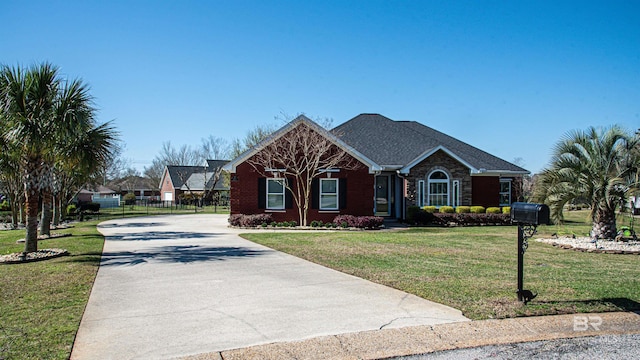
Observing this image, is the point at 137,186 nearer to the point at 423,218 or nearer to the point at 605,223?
the point at 423,218

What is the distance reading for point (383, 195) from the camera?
26.2 m

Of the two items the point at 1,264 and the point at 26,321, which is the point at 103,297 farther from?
the point at 1,264

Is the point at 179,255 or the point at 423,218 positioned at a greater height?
the point at 423,218

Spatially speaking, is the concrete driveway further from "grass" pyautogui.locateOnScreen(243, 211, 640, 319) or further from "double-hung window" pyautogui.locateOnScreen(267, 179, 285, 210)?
"double-hung window" pyautogui.locateOnScreen(267, 179, 285, 210)

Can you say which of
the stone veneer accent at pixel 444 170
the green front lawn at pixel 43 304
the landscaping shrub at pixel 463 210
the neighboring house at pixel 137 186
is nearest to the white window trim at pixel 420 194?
the stone veneer accent at pixel 444 170

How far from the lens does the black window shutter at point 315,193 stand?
→ 77.2 ft

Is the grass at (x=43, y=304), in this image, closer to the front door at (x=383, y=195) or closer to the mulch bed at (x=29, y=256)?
the mulch bed at (x=29, y=256)

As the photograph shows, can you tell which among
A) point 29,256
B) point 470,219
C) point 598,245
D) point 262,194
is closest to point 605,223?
point 598,245

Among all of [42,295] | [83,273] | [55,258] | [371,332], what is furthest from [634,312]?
[55,258]

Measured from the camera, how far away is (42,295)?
295 inches

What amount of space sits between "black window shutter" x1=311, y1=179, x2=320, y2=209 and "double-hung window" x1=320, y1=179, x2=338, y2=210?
166 millimetres

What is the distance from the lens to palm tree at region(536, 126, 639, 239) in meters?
13.6

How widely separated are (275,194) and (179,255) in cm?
1139

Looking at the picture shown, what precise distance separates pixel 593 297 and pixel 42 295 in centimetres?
837
